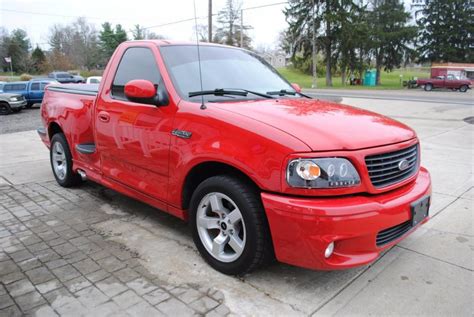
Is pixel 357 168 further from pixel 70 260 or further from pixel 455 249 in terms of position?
pixel 70 260

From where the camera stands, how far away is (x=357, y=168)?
259 centimetres

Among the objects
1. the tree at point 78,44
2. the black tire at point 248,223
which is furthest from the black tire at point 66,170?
the tree at point 78,44

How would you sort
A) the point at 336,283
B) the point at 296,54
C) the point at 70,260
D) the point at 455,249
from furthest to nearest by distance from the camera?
the point at 296,54 → the point at 455,249 → the point at 70,260 → the point at 336,283

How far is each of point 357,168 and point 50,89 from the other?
4.85m

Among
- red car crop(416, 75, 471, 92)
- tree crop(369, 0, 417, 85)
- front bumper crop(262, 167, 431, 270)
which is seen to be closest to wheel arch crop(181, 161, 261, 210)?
front bumper crop(262, 167, 431, 270)

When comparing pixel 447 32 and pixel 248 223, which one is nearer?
pixel 248 223

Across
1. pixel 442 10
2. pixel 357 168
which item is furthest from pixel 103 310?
pixel 442 10

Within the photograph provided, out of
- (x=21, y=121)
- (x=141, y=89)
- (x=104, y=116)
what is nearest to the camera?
(x=141, y=89)

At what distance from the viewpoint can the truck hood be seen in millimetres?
2633

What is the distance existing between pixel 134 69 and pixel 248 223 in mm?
2179

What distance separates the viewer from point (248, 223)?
2.77m

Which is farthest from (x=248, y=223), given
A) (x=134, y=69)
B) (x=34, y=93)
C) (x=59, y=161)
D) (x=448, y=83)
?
(x=448, y=83)

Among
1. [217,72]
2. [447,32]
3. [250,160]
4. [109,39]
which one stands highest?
[109,39]

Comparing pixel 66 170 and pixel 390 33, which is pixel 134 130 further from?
pixel 390 33
